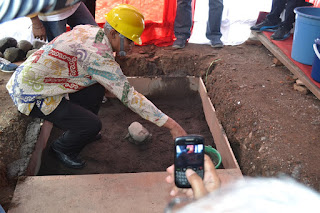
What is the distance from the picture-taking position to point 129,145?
3.13 meters

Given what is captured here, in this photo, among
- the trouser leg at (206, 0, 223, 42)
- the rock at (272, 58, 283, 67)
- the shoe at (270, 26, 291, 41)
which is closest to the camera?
the rock at (272, 58, 283, 67)

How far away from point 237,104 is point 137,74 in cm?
155

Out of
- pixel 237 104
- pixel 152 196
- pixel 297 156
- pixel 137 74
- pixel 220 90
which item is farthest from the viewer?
pixel 137 74

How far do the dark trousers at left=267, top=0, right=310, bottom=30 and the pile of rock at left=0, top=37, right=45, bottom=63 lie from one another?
3.25 meters

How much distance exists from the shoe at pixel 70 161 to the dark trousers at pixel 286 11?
114 inches

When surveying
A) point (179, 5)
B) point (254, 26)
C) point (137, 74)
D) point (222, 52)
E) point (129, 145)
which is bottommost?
point (129, 145)

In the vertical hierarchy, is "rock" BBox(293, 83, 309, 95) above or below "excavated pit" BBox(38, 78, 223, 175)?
above

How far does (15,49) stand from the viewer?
412cm

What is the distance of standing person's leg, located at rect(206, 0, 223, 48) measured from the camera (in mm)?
4203

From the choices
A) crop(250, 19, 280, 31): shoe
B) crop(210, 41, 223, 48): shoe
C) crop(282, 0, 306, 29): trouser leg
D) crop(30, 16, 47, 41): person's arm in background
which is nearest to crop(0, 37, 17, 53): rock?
crop(30, 16, 47, 41): person's arm in background

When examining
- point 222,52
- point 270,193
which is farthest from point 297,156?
point 222,52

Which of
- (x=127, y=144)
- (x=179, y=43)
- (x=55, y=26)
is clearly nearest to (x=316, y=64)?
(x=179, y=43)

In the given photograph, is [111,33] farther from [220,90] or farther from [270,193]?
[270,193]

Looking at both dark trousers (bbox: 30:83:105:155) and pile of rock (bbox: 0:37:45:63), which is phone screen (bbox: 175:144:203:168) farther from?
pile of rock (bbox: 0:37:45:63)
